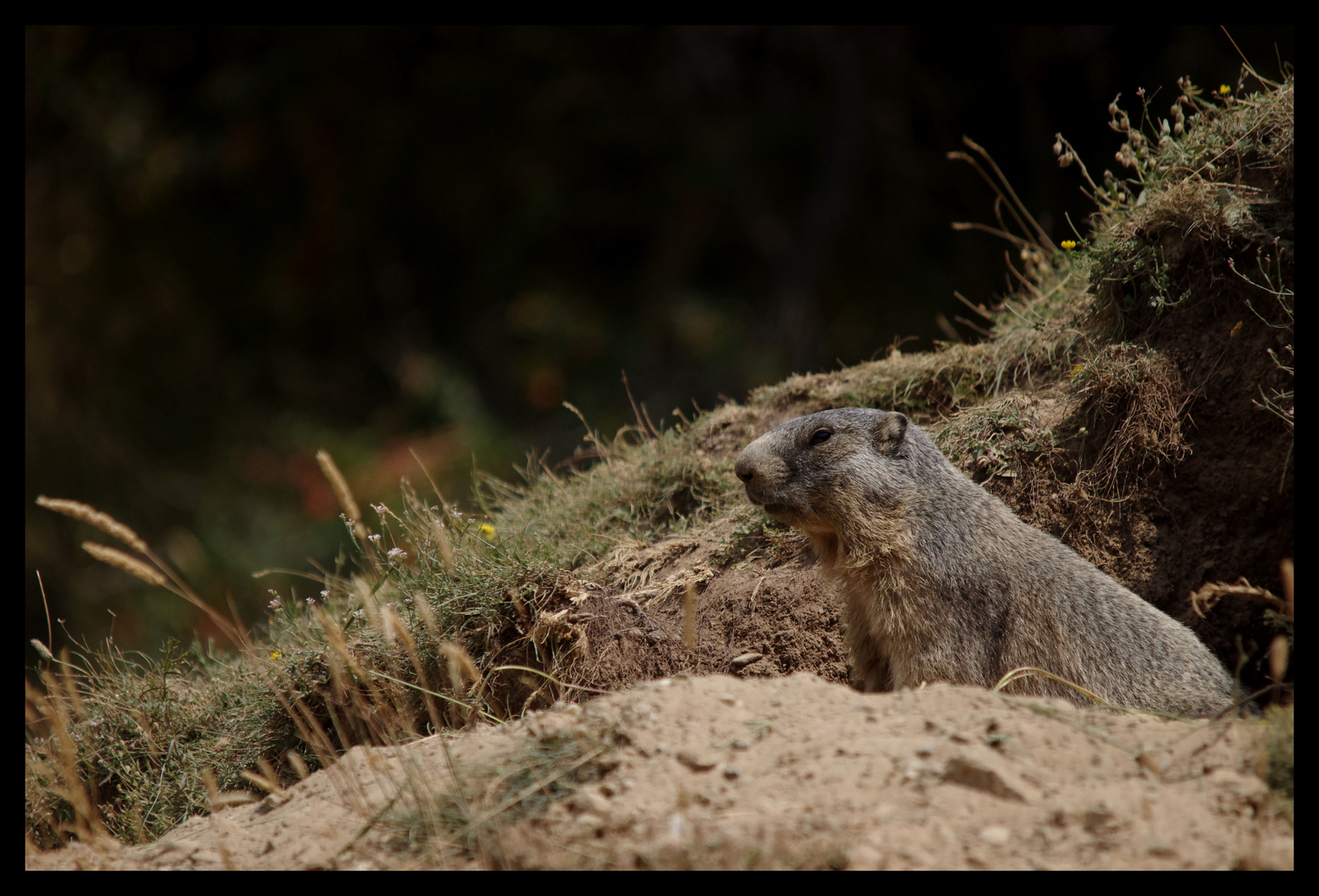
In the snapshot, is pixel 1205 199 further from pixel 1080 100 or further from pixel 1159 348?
pixel 1080 100

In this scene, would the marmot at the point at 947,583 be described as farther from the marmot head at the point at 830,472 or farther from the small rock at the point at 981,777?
the small rock at the point at 981,777

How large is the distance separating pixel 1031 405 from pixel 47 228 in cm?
1817

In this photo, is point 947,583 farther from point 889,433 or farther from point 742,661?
point 742,661

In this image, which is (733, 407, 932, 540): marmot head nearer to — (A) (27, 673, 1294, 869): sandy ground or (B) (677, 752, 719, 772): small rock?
(A) (27, 673, 1294, 869): sandy ground

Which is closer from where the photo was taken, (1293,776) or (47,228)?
(1293,776)

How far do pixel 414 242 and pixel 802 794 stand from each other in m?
17.2

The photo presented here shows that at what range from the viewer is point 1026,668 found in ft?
14.2

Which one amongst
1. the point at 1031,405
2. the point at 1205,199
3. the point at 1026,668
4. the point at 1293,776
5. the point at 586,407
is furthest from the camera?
the point at 586,407

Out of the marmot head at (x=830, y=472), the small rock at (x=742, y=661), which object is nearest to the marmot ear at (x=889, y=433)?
the marmot head at (x=830, y=472)

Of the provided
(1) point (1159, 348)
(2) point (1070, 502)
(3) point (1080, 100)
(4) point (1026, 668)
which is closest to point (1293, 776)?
(4) point (1026, 668)

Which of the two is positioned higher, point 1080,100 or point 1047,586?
point 1080,100

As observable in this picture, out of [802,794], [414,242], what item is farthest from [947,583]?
[414,242]

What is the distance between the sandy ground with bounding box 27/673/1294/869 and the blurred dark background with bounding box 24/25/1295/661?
455 inches

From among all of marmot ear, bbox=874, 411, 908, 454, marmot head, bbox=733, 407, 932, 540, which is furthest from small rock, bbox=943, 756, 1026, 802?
marmot ear, bbox=874, 411, 908, 454
